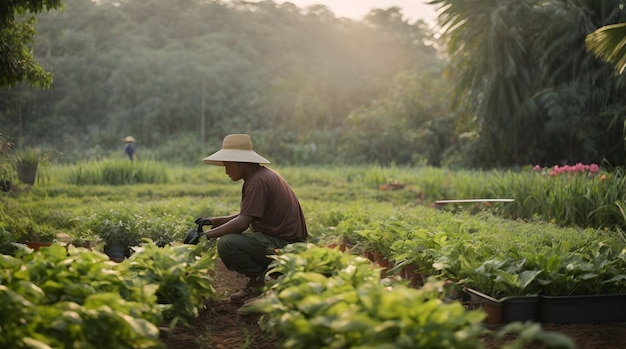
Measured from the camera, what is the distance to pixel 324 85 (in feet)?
121

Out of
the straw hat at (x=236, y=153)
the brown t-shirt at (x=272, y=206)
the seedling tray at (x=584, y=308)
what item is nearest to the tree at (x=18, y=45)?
the straw hat at (x=236, y=153)

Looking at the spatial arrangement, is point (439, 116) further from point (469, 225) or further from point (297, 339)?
point (297, 339)

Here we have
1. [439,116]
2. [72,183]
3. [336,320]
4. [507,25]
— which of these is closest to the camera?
[336,320]

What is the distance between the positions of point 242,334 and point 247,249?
42.5 inches

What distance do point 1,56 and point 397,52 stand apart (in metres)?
39.8

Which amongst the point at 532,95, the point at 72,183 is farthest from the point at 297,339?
the point at 532,95

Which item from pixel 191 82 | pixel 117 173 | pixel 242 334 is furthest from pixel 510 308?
pixel 191 82

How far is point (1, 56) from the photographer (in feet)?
24.8

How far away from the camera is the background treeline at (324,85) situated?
17.2 meters

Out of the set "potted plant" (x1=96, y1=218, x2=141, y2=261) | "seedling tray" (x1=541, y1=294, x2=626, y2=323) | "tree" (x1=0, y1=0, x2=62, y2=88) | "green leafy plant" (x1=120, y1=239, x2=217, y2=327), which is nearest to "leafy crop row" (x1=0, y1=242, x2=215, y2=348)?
"green leafy plant" (x1=120, y1=239, x2=217, y2=327)

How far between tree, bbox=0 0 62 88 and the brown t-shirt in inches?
135

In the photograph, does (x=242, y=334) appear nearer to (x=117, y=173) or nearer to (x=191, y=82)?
(x=117, y=173)

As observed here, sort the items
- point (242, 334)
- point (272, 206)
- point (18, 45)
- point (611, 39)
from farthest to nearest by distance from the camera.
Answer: point (611, 39) → point (18, 45) → point (272, 206) → point (242, 334)

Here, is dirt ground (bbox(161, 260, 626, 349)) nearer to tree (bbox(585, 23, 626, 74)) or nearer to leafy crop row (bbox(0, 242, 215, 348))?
leafy crop row (bbox(0, 242, 215, 348))
